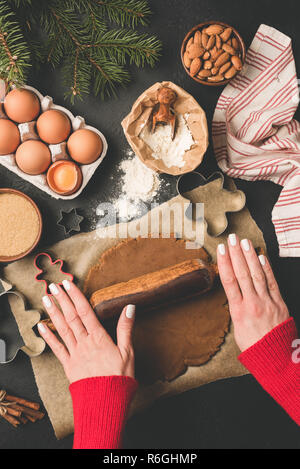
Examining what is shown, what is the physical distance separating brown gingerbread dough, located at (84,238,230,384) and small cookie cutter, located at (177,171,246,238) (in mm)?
119

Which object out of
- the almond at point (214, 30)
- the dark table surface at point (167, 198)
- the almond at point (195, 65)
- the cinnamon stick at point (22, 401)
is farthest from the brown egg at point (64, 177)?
the cinnamon stick at point (22, 401)

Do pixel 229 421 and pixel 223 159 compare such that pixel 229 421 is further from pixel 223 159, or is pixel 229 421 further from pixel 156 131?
pixel 156 131

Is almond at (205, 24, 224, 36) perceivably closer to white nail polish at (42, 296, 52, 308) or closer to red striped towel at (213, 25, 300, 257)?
red striped towel at (213, 25, 300, 257)

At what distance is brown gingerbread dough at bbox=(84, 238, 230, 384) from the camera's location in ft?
3.42

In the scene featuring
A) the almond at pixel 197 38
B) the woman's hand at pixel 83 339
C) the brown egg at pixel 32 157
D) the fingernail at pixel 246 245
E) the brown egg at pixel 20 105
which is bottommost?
the woman's hand at pixel 83 339

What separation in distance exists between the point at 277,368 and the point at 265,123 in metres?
0.71

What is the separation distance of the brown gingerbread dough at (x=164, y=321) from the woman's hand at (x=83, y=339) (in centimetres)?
7

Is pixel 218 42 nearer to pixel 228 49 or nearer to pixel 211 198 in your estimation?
pixel 228 49

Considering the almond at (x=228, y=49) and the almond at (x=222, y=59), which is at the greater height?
the almond at (x=228, y=49)

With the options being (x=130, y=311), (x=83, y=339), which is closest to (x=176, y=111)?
(x=130, y=311)

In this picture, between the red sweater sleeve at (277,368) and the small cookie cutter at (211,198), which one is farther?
the small cookie cutter at (211,198)

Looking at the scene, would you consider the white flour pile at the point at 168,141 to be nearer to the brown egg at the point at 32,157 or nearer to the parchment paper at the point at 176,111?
the parchment paper at the point at 176,111

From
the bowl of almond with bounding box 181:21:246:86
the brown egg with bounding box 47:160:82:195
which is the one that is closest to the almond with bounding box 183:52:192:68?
the bowl of almond with bounding box 181:21:246:86

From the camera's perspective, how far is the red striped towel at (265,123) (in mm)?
1011
